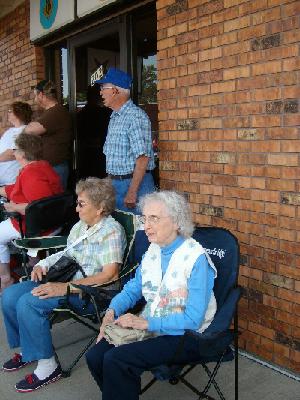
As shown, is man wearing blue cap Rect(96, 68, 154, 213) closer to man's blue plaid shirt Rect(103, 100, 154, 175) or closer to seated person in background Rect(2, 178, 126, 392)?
man's blue plaid shirt Rect(103, 100, 154, 175)

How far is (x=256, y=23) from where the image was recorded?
2.87 metres

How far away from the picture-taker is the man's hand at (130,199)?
3.63m

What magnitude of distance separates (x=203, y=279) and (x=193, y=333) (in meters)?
0.28

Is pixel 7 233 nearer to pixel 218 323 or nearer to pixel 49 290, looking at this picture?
pixel 49 290

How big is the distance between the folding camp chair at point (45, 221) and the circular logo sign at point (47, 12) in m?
2.25

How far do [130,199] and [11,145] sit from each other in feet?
6.28

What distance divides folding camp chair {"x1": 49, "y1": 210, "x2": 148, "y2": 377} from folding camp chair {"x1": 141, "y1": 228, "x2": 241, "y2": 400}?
1.69ft

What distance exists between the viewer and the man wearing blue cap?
366 cm

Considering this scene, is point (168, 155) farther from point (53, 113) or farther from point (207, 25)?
point (53, 113)

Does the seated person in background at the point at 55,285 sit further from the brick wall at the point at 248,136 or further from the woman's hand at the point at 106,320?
the brick wall at the point at 248,136

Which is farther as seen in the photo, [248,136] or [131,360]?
[248,136]

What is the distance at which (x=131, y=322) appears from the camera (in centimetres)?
232

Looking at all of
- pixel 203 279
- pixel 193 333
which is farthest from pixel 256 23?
pixel 193 333

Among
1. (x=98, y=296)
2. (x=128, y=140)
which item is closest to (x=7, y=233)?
(x=128, y=140)
